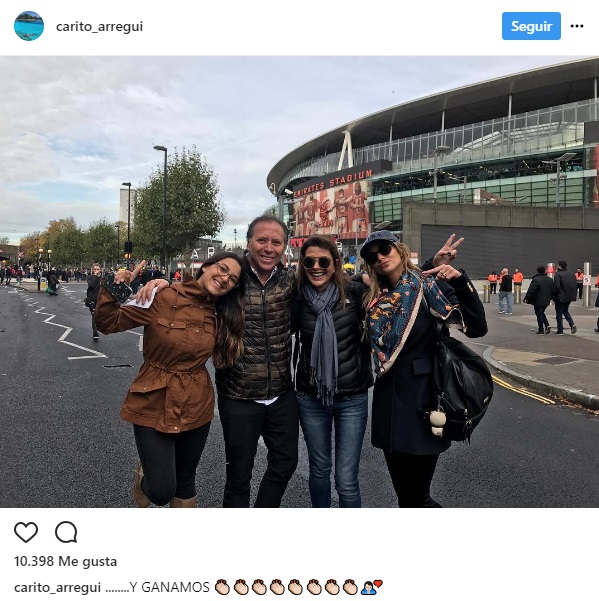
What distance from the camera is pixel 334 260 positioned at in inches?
97.6

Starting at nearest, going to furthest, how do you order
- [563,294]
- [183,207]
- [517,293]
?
[563,294]
[517,293]
[183,207]

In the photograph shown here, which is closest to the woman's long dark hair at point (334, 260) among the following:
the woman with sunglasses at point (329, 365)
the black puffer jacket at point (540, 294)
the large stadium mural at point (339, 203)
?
the woman with sunglasses at point (329, 365)

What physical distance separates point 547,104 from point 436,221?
91.4ft

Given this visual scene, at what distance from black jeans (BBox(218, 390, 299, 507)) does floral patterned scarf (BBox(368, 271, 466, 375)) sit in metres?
0.59

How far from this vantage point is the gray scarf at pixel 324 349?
236 cm

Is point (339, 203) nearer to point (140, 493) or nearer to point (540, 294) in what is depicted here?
point (540, 294)

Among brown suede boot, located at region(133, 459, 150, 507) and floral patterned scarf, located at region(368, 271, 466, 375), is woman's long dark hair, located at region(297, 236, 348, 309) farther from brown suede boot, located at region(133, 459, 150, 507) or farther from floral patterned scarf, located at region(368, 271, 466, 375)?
brown suede boot, located at region(133, 459, 150, 507)

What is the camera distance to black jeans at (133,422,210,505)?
7.64ft
